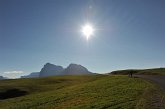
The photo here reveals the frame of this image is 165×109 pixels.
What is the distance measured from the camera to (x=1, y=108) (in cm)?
4034

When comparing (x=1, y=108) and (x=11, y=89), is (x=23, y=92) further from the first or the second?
(x=1, y=108)

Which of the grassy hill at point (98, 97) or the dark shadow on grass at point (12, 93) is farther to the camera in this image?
the dark shadow on grass at point (12, 93)

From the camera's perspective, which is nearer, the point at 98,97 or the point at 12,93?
the point at 98,97

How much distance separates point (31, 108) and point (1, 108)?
8.52 metres

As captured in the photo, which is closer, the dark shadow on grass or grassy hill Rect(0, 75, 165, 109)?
grassy hill Rect(0, 75, 165, 109)

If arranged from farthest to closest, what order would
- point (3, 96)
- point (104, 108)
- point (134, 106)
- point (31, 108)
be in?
point (3, 96) → point (31, 108) → point (104, 108) → point (134, 106)

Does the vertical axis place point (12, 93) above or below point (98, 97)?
below

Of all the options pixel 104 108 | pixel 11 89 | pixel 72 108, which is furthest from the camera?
pixel 11 89

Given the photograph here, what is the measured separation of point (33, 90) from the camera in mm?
66188

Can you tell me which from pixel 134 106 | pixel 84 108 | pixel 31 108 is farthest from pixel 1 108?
pixel 134 106

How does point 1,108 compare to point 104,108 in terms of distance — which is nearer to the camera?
point 104,108

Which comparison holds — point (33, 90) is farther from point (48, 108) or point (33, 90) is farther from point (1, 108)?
point (48, 108)

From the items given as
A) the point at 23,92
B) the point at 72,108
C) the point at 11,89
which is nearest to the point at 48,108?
the point at 72,108

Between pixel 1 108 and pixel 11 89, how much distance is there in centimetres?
2642
